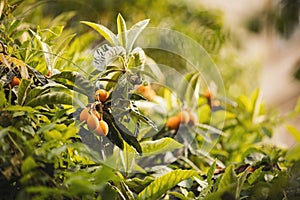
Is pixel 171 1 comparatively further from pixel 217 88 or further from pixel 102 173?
pixel 102 173

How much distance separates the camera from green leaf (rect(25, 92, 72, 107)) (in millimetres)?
605

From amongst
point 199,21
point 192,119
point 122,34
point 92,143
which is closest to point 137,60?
point 122,34

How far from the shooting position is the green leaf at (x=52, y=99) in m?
0.60

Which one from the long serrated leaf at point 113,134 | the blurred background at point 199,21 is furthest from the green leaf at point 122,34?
the blurred background at point 199,21

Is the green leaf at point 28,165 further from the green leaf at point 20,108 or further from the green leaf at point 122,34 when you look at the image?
the green leaf at point 122,34

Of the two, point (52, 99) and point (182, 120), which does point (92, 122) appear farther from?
point (182, 120)

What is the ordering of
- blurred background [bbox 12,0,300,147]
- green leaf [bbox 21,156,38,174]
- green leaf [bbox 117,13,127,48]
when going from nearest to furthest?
green leaf [bbox 21,156,38,174], green leaf [bbox 117,13,127,48], blurred background [bbox 12,0,300,147]

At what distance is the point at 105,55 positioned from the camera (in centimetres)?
69

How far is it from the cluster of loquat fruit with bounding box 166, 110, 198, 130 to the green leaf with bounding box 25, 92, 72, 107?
36cm

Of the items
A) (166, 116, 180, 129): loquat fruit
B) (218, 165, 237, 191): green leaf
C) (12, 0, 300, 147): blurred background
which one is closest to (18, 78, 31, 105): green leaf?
(218, 165, 237, 191): green leaf

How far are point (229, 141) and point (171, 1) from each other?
0.95 metres

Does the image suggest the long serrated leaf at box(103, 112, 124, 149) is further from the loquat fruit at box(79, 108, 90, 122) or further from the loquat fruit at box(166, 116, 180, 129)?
the loquat fruit at box(166, 116, 180, 129)

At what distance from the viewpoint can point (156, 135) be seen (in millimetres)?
895

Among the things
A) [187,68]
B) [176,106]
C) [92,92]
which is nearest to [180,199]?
[92,92]
